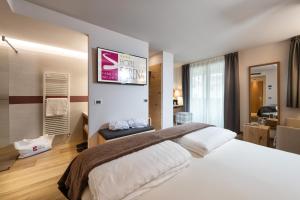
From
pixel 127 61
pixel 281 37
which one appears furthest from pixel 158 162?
pixel 281 37

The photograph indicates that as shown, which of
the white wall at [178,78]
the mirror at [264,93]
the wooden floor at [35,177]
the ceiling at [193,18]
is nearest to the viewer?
the wooden floor at [35,177]

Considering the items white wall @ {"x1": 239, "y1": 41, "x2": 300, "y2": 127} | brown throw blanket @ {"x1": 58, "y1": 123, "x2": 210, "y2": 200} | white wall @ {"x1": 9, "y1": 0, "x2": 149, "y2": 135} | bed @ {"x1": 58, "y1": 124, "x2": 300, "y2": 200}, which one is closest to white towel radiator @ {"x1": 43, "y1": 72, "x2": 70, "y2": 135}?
white wall @ {"x1": 9, "y1": 0, "x2": 149, "y2": 135}

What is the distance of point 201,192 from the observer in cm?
84

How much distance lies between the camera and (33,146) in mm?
2611

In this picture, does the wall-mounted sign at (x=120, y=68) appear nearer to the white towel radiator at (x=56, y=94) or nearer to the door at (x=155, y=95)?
the door at (x=155, y=95)

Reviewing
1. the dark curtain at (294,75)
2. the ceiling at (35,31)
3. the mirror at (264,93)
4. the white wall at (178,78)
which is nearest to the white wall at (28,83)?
the ceiling at (35,31)

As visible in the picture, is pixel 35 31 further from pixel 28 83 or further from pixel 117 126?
pixel 117 126

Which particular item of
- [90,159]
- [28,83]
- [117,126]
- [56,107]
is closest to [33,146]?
[56,107]

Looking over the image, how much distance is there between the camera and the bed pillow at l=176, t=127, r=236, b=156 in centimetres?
138

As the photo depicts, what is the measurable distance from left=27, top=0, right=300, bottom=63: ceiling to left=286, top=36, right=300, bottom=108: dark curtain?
10.1 inches

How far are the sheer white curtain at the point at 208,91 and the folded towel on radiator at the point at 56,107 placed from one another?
4.02m

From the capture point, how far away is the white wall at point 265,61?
3092mm

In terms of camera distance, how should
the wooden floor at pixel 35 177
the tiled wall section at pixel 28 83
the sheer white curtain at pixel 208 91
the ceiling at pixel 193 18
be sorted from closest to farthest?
the wooden floor at pixel 35 177, the ceiling at pixel 193 18, the tiled wall section at pixel 28 83, the sheer white curtain at pixel 208 91

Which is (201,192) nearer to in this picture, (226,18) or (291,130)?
(291,130)
